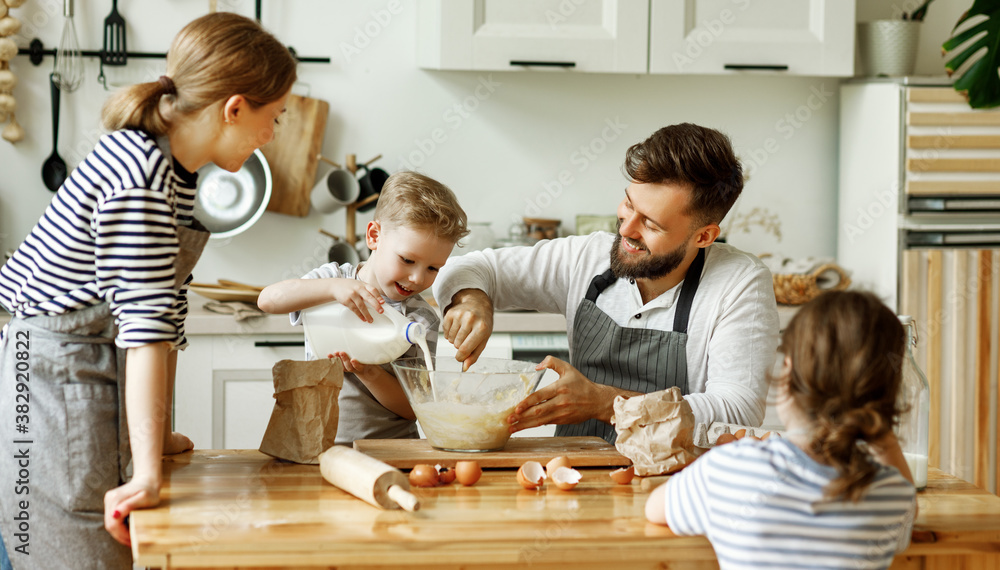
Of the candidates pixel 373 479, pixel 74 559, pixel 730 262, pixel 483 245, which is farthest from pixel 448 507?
pixel 483 245

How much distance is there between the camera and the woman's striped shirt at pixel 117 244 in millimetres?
1009

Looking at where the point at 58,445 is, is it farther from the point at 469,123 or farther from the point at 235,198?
the point at 469,123

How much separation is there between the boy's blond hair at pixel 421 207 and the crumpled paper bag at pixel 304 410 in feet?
1.11

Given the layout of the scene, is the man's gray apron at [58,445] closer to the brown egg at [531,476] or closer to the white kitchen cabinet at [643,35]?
the brown egg at [531,476]

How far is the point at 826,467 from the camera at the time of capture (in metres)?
0.89

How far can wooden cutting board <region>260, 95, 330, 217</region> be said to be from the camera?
117 inches

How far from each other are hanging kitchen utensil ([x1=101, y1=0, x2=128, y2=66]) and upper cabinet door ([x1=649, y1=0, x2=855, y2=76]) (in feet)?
5.68

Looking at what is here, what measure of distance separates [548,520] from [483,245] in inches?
79.4

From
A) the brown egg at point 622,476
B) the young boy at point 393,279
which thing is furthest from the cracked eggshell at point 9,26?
the brown egg at point 622,476

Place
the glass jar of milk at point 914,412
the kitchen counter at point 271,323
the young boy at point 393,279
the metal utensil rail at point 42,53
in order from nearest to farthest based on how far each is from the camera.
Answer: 1. the glass jar of milk at point 914,412
2. the young boy at point 393,279
3. the kitchen counter at point 271,323
4. the metal utensil rail at point 42,53

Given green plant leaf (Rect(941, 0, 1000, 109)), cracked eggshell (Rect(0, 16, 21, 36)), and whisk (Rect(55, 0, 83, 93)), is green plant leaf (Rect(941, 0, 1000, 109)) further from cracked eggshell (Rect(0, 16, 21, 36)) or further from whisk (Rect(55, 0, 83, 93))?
cracked eggshell (Rect(0, 16, 21, 36))

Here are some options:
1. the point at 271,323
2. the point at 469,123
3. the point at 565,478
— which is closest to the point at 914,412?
the point at 565,478

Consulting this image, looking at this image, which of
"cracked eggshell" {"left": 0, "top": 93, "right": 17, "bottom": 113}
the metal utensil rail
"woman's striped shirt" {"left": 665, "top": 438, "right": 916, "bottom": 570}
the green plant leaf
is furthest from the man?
"cracked eggshell" {"left": 0, "top": 93, "right": 17, "bottom": 113}

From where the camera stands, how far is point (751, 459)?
2.94 ft
